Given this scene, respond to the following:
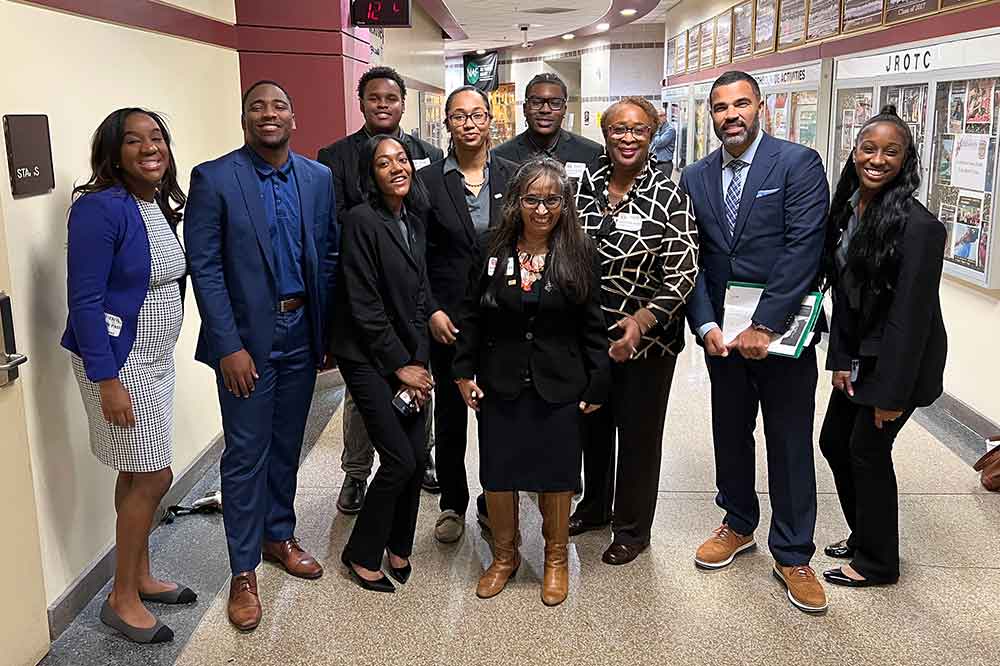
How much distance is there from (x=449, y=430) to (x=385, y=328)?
680 mm

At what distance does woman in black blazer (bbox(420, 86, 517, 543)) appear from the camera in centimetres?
318

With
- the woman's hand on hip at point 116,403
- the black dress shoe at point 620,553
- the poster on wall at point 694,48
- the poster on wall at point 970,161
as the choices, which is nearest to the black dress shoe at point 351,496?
the black dress shoe at point 620,553

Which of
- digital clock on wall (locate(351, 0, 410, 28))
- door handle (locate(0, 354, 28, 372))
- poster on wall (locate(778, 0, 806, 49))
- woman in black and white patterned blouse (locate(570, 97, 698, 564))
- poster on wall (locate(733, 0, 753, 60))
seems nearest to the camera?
door handle (locate(0, 354, 28, 372))

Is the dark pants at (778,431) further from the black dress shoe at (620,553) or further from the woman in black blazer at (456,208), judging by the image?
the woman in black blazer at (456,208)

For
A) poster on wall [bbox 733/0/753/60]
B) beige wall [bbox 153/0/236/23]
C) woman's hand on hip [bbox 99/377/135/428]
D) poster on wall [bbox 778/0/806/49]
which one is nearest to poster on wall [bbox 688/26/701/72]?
poster on wall [bbox 733/0/753/60]

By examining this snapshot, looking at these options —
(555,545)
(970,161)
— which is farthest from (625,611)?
(970,161)

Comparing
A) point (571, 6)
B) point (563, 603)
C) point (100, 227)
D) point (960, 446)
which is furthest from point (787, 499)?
point (571, 6)

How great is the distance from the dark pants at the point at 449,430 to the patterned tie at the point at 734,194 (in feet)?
3.63

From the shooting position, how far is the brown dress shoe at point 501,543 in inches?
120

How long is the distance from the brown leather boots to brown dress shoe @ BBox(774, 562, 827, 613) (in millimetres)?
768

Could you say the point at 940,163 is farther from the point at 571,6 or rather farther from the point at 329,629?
the point at 571,6

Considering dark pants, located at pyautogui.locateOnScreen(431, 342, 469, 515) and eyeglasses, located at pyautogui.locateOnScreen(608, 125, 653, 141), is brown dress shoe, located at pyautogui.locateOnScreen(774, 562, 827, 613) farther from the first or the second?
eyeglasses, located at pyautogui.locateOnScreen(608, 125, 653, 141)

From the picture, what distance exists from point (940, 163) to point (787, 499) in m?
2.94

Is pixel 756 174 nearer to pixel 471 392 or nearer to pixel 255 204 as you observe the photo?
pixel 471 392
